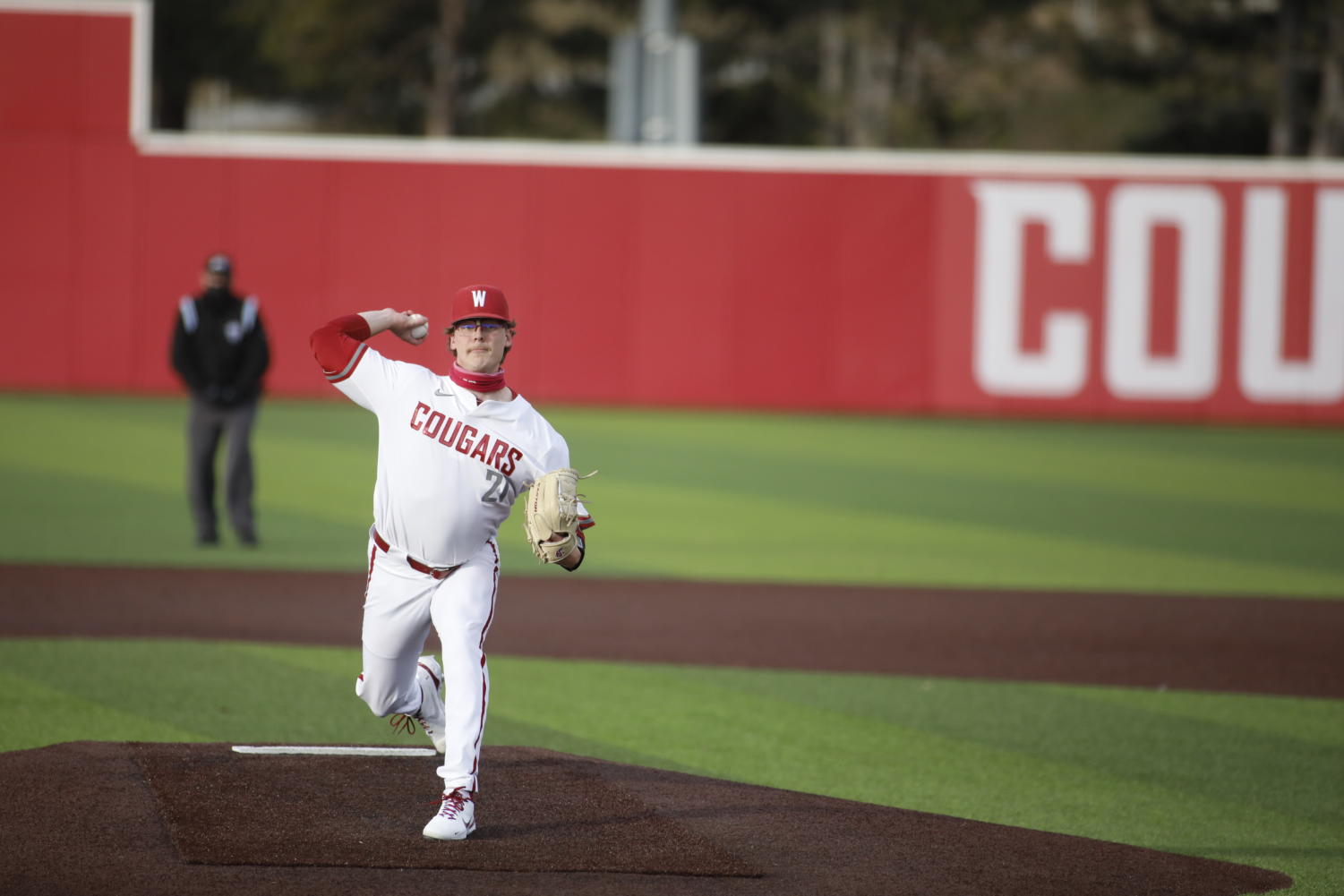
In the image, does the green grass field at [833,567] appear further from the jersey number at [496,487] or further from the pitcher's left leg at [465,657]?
the jersey number at [496,487]

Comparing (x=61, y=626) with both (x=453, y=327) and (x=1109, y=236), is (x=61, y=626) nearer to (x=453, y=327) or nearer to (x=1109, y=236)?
(x=453, y=327)

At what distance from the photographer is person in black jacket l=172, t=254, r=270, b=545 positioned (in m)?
13.1

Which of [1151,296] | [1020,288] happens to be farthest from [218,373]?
[1151,296]

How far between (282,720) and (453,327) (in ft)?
9.34

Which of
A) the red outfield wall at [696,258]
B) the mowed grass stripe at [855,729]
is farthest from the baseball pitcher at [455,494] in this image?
the red outfield wall at [696,258]

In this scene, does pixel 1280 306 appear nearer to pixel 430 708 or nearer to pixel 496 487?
pixel 430 708

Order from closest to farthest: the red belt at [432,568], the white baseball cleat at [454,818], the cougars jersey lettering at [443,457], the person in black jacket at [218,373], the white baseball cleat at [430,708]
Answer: the white baseball cleat at [454,818]
the cougars jersey lettering at [443,457]
the red belt at [432,568]
the white baseball cleat at [430,708]
the person in black jacket at [218,373]

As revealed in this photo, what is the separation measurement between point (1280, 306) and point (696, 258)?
898 cm

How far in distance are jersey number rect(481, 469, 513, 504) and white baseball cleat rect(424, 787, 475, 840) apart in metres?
1.06

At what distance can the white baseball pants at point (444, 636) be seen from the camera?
6.23m

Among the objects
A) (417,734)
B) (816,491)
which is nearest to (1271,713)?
(417,734)

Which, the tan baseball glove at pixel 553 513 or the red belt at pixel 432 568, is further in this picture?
the red belt at pixel 432 568

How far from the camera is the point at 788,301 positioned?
88.3 feet

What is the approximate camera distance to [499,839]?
6215mm
